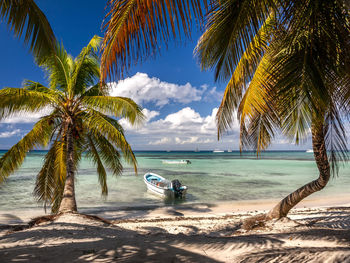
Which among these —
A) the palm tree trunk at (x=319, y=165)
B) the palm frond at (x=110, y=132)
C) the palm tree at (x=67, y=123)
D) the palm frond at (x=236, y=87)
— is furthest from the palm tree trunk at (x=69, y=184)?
the palm tree trunk at (x=319, y=165)

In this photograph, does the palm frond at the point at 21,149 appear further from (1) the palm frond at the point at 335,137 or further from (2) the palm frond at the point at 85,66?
(1) the palm frond at the point at 335,137

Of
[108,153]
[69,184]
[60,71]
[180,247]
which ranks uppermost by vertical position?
[60,71]

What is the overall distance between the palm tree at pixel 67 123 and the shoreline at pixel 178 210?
11.7 feet

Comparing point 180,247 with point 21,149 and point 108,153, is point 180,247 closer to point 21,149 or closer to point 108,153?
point 108,153

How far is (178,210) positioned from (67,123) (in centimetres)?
781

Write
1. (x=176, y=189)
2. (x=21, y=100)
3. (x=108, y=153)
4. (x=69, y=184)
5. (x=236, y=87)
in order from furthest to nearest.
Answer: (x=176, y=189) < (x=108, y=153) < (x=69, y=184) < (x=21, y=100) < (x=236, y=87)

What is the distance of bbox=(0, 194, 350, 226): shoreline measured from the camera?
11656mm

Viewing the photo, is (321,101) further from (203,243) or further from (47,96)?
(47,96)

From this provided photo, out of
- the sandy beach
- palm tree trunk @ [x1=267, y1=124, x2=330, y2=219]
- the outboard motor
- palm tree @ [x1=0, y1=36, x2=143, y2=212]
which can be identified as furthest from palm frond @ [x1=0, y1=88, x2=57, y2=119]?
the outboard motor

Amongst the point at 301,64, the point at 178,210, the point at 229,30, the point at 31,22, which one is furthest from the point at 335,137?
the point at 178,210

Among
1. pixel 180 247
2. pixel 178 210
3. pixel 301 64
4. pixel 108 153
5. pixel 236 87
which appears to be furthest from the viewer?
pixel 178 210

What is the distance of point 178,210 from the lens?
1296 centimetres

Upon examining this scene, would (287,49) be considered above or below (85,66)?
below

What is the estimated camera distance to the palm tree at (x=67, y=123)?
7.38 meters
